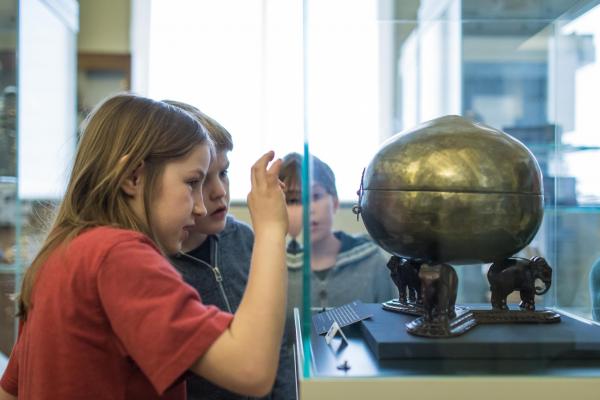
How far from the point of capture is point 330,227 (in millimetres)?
1077

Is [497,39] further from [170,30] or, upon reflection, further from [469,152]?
[170,30]

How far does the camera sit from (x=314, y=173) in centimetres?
85

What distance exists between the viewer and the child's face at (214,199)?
117 cm

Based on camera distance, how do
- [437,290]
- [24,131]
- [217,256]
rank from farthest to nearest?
1. [24,131]
2. [217,256]
3. [437,290]

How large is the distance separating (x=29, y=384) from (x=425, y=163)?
22.9 inches

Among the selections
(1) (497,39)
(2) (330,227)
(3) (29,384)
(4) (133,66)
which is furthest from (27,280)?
(4) (133,66)

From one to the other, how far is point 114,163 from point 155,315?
27 centimetres

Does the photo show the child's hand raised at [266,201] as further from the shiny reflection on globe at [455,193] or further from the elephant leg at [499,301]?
the elephant leg at [499,301]

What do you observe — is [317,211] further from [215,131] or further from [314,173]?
[215,131]

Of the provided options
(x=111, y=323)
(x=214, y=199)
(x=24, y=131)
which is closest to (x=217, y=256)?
(x=214, y=199)

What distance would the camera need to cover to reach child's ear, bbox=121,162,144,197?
85 centimetres

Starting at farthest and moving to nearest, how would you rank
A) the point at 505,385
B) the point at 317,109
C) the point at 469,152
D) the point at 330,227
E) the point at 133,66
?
1. the point at 133,66
2. the point at 317,109
3. the point at 330,227
4. the point at 469,152
5. the point at 505,385

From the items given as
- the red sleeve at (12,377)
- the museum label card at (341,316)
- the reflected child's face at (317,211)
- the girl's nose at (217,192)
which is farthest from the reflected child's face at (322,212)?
the red sleeve at (12,377)

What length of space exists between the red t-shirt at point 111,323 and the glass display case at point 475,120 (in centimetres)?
14
